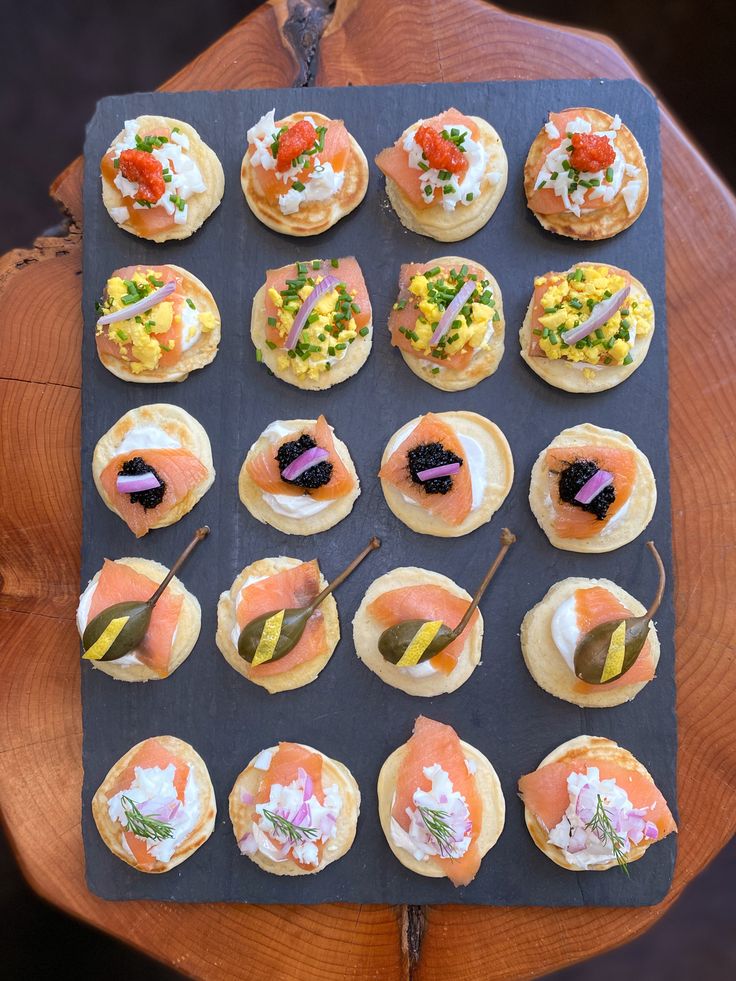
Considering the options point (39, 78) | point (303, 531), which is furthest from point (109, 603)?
point (39, 78)

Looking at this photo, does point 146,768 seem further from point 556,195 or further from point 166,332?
point 556,195

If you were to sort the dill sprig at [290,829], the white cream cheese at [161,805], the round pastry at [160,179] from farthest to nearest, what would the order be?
the round pastry at [160,179], the white cream cheese at [161,805], the dill sprig at [290,829]

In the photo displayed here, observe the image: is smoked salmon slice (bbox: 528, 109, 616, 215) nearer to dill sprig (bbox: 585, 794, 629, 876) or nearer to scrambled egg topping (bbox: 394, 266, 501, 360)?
scrambled egg topping (bbox: 394, 266, 501, 360)

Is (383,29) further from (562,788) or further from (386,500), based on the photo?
(562,788)

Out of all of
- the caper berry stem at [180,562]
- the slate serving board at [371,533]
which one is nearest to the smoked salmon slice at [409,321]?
the slate serving board at [371,533]

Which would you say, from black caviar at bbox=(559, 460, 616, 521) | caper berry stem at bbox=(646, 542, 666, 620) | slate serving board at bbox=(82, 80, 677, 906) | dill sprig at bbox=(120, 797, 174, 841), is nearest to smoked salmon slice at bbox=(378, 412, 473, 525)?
slate serving board at bbox=(82, 80, 677, 906)

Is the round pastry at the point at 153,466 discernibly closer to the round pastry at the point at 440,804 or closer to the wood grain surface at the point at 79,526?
the wood grain surface at the point at 79,526
